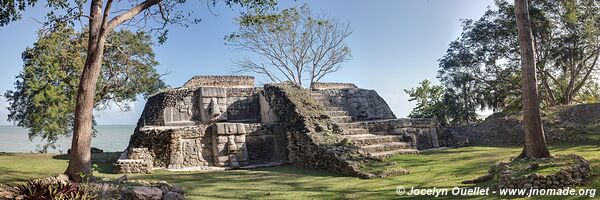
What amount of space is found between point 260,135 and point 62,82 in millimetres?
9662

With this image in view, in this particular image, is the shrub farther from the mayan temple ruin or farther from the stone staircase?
the stone staircase

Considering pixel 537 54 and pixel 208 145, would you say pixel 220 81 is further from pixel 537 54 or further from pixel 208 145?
pixel 537 54

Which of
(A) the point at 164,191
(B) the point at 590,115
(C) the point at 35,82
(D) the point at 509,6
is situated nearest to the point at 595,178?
(A) the point at 164,191

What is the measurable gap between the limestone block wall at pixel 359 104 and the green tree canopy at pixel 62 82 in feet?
25.2

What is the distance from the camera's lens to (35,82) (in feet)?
50.9

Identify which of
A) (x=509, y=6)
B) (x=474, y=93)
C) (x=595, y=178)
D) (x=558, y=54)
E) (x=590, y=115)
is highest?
(x=509, y=6)

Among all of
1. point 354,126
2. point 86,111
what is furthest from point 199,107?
point 86,111

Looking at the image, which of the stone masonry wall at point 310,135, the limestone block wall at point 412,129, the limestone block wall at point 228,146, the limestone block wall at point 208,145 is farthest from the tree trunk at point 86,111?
the limestone block wall at point 412,129

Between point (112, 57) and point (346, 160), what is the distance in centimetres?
1220

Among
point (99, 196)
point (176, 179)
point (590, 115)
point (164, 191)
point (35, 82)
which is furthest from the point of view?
point (35, 82)

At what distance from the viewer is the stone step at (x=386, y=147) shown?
35.5 feet

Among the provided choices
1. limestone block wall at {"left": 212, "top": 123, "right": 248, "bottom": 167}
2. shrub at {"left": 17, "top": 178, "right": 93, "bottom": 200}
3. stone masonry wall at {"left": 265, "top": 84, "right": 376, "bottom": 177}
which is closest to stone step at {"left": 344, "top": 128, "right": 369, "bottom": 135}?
stone masonry wall at {"left": 265, "top": 84, "right": 376, "bottom": 177}

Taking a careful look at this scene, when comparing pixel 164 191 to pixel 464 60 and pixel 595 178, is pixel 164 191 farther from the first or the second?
pixel 464 60

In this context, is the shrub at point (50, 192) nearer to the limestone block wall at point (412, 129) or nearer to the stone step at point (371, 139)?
the stone step at point (371, 139)
